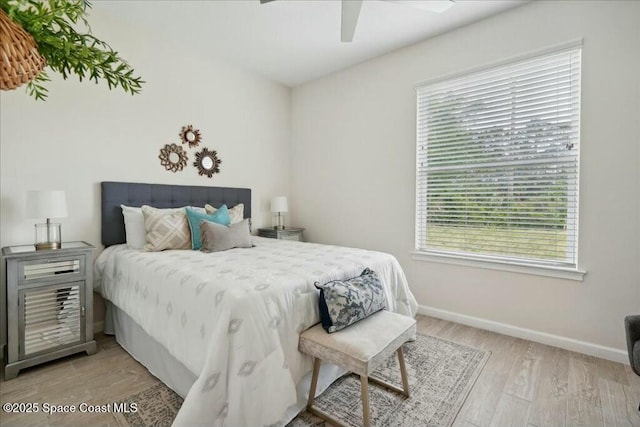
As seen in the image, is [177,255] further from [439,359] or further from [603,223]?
[603,223]

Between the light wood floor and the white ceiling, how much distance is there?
9.49 feet

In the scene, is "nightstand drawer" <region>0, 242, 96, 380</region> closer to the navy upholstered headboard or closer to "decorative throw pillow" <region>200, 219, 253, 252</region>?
the navy upholstered headboard

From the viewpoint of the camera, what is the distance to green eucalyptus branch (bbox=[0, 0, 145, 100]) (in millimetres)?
542

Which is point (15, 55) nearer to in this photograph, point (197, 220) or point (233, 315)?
point (233, 315)

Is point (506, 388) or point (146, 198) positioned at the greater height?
point (146, 198)

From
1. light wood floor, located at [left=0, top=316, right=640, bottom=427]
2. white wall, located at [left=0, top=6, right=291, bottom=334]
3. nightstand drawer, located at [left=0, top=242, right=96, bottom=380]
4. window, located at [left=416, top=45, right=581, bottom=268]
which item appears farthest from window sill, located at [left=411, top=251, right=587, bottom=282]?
nightstand drawer, located at [left=0, top=242, right=96, bottom=380]

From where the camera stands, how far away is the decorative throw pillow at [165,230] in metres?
2.56

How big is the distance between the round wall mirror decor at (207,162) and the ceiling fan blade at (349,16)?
196 centimetres

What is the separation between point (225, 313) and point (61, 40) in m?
1.18

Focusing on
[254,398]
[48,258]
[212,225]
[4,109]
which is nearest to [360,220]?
[212,225]

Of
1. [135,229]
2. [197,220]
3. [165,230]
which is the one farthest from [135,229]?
[197,220]

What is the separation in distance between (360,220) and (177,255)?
2119 millimetres

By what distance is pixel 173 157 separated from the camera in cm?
323

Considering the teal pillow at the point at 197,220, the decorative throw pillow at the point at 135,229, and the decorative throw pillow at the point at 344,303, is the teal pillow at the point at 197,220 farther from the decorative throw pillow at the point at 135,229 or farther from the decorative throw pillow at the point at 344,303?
the decorative throw pillow at the point at 344,303
